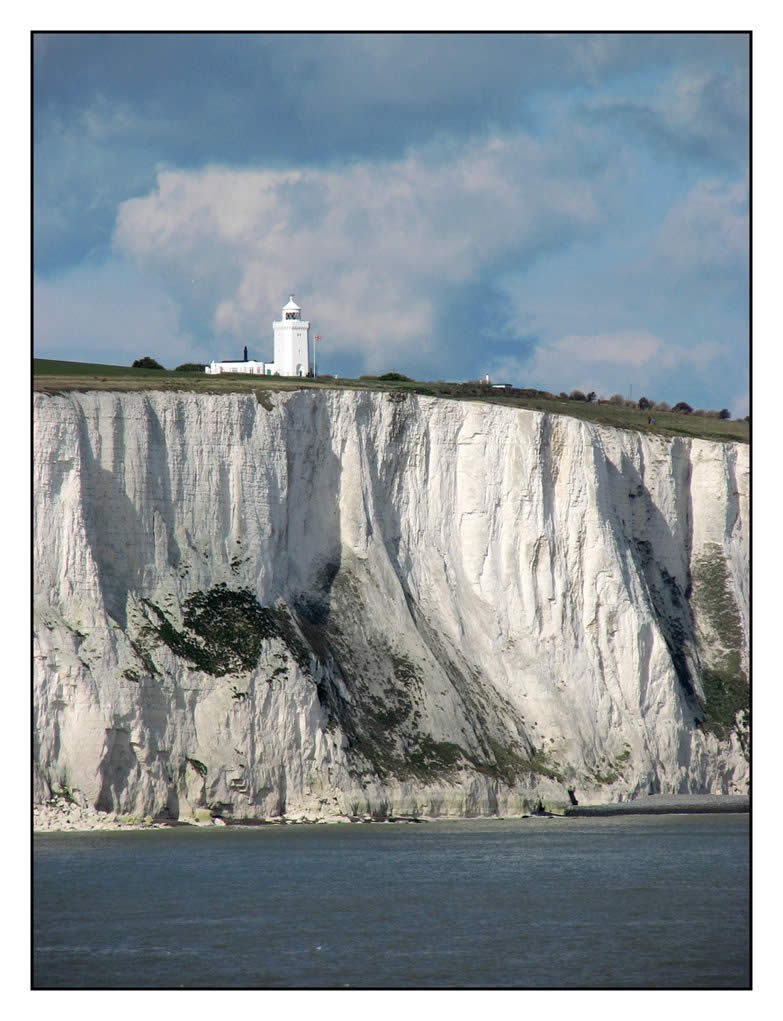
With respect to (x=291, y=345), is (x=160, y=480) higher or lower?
lower


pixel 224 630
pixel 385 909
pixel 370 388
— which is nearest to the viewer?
pixel 385 909

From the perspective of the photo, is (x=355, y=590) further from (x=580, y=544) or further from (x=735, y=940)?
(x=735, y=940)

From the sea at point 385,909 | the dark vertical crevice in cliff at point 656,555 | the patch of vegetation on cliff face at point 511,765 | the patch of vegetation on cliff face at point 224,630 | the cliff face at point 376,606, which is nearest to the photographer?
the sea at point 385,909

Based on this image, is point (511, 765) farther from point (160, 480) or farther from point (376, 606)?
point (160, 480)

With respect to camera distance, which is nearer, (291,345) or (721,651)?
(721,651)

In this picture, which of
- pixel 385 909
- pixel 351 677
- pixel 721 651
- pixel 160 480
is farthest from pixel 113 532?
pixel 721 651

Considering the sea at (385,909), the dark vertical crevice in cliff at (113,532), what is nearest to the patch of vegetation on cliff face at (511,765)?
the sea at (385,909)

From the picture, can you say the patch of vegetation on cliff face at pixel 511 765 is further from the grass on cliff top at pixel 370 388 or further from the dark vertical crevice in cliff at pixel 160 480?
the grass on cliff top at pixel 370 388
